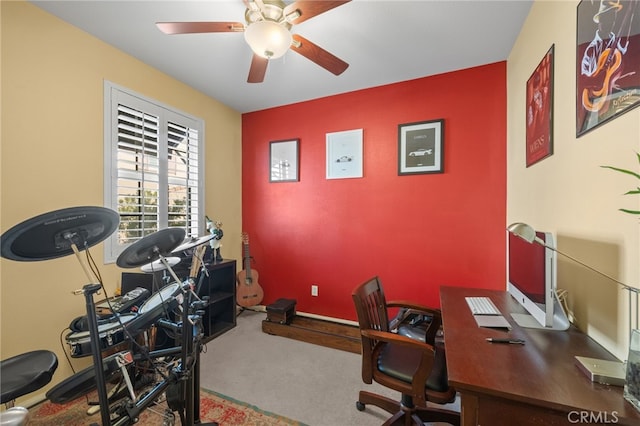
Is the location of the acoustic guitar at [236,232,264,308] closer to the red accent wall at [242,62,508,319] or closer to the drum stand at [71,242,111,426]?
the red accent wall at [242,62,508,319]

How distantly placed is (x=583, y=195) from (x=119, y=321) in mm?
2229

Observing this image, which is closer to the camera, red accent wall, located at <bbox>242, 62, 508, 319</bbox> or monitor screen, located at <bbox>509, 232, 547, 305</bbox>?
monitor screen, located at <bbox>509, 232, 547, 305</bbox>

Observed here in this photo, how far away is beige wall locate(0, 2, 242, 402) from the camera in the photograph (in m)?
1.64

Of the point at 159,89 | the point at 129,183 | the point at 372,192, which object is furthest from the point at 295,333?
the point at 159,89

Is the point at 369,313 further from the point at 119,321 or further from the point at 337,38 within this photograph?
the point at 337,38

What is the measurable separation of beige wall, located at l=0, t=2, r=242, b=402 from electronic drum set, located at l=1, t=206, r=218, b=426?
23.0 inches

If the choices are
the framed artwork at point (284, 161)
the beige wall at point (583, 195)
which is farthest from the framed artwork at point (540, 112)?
the framed artwork at point (284, 161)

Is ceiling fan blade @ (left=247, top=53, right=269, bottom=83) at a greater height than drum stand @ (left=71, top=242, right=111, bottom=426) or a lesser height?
greater

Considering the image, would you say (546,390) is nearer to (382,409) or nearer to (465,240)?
(382,409)

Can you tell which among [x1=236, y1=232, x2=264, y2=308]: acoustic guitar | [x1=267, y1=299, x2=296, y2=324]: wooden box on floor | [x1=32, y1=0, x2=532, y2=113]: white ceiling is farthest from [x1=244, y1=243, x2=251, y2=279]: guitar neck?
[x1=32, y1=0, x2=532, y2=113]: white ceiling

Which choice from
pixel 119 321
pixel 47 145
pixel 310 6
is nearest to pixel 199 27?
pixel 310 6

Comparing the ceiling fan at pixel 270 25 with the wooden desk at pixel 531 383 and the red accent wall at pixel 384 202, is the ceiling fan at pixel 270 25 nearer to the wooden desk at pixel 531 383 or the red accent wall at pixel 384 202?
the red accent wall at pixel 384 202

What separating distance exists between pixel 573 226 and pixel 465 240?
4.19 feet

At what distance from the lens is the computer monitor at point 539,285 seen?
3.59ft
